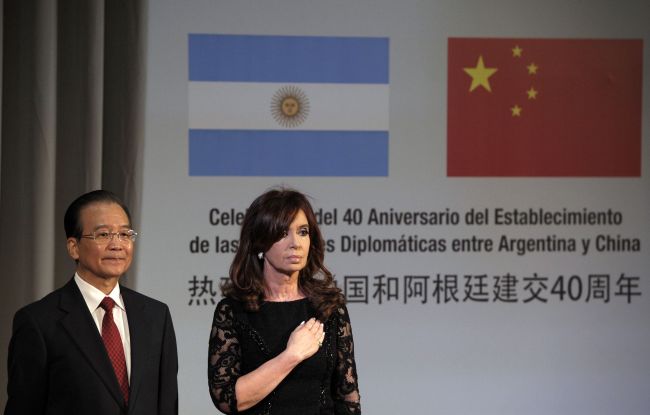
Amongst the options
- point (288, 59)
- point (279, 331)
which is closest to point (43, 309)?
point (279, 331)

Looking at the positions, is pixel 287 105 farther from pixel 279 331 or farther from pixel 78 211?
pixel 78 211

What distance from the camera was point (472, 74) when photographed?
3926 millimetres

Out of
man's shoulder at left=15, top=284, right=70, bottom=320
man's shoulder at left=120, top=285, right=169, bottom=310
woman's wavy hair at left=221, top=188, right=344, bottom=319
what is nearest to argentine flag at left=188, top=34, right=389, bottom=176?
woman's wavy hair at left=221, top=188, right=344, bottom=319

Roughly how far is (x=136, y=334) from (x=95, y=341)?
10 centimetres

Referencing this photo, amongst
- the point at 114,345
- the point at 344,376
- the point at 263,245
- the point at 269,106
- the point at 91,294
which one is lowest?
the point at 344,376

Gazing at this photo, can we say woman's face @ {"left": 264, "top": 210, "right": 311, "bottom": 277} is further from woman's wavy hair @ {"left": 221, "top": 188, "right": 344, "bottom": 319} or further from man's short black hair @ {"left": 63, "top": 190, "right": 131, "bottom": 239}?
man's short black hair @ {"left": 63, "top": 190, "right": 131, "bottom": 239}

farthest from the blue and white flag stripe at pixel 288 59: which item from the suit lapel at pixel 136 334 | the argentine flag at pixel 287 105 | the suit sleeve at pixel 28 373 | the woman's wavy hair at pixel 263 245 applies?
the suit sleeve at pixel 28 373

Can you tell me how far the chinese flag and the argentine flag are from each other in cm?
39

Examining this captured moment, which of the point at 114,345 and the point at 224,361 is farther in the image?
the point at 224,361

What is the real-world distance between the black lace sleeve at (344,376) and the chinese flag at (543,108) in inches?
71.6

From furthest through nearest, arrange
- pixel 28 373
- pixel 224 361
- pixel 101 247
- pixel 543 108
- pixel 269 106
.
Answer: pixel 543 108 → pixel 269 106 → pixel 224 361 → pixel 101 247 → pixel 28 373

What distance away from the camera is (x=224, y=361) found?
2178 mm

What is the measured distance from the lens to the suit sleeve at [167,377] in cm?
205

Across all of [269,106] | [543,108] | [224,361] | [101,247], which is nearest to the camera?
[101,247]
